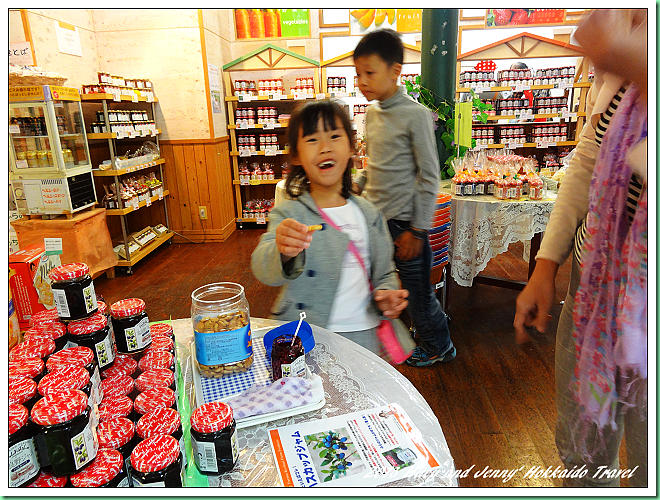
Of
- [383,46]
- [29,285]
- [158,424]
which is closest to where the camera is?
[158,424]

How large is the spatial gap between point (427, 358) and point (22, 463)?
2.20 meters

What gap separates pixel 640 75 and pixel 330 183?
81 centimetres

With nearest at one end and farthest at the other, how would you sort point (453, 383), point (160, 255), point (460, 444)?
point (460, 444)
point (453, 383)
point (160, 255)

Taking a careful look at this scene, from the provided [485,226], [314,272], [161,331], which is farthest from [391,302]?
[485,226]

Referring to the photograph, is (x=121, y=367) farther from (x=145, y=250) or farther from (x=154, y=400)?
(x=145, y=250)

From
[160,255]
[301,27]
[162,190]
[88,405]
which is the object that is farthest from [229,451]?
[301,27]

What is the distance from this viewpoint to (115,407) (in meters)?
0.82

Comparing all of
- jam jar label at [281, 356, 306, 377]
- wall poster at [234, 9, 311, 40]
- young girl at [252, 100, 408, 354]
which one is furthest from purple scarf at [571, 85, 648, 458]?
wall poster at [234, 9, 311, 40]

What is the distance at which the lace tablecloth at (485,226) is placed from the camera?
2.91 metres

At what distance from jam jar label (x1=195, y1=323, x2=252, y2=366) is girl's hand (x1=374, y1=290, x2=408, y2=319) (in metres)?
0.43

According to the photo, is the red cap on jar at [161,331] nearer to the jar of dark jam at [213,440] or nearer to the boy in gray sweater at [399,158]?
the jar of dark jam at [213,440]

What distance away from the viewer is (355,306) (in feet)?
4.56

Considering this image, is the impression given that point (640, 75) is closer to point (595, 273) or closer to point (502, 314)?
Answer: point (595, 273)

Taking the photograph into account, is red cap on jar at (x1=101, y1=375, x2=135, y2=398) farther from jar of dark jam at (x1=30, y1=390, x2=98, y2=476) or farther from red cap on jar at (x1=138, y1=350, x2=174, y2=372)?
jar of dark jam at (x1=30, y1=390, x2=98, y2=476)
